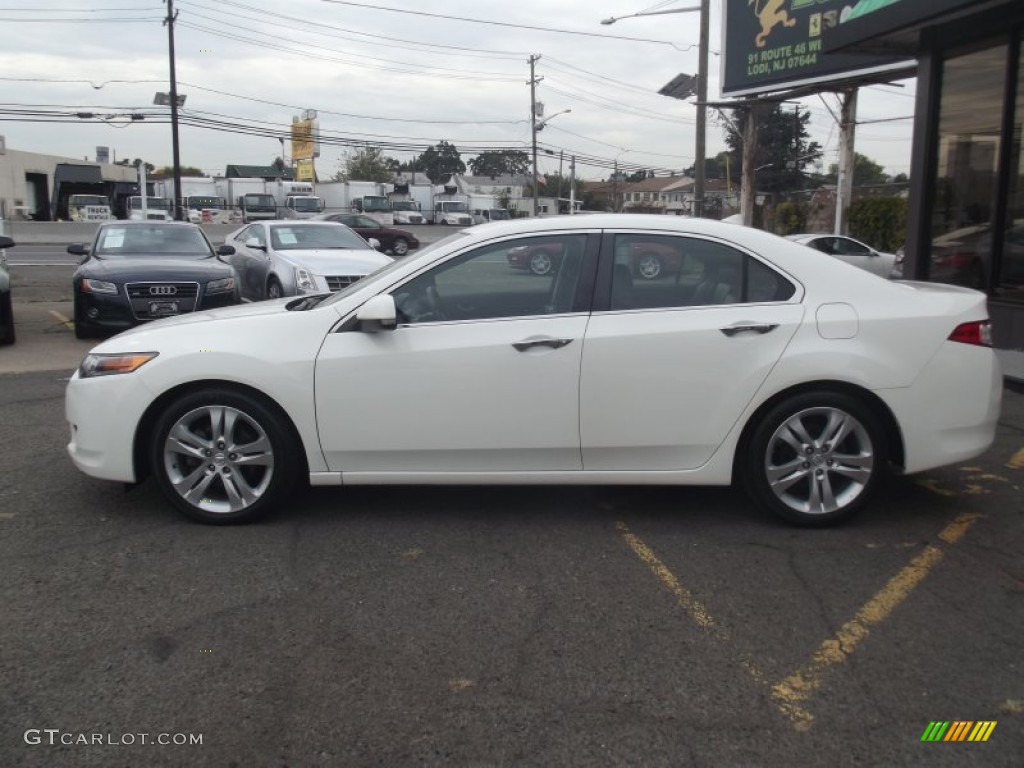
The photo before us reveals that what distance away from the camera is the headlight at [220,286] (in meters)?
10.5

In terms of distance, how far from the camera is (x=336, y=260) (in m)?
12.0

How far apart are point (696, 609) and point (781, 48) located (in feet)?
71.5

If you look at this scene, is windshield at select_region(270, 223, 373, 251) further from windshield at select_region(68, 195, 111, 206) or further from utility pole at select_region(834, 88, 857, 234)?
windshield at select_region(68, 195, 111, 206)

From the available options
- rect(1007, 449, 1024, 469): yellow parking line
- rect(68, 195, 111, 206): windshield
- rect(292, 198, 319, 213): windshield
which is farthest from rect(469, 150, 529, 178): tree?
rect(1007, 449, 1024, 469): yellow parking line

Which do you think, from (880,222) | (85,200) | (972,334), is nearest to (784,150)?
(880,222)

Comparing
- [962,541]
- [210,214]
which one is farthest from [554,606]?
[210,214]

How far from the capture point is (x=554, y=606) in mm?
3711

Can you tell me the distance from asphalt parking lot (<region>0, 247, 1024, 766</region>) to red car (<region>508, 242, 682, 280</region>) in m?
1.33

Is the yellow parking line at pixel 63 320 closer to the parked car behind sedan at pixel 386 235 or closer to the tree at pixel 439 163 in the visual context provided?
the parked car behind sedan at pixel 386 235

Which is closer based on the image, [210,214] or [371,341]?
[371,341]

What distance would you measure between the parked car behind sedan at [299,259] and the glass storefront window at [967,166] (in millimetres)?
7235

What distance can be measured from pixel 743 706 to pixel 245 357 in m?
2.84

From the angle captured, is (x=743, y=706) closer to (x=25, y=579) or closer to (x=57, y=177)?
(x=25, y=579)

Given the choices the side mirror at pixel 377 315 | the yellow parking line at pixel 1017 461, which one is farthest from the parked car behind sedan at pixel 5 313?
the yellow parking line at pixel 1017 461
